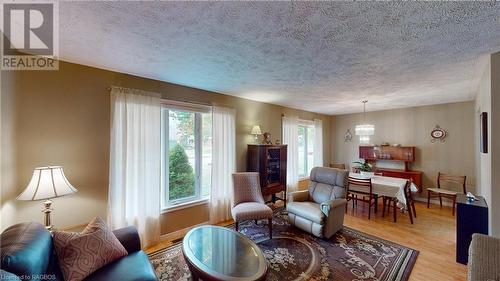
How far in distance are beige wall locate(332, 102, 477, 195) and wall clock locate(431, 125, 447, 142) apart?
0.08 metres

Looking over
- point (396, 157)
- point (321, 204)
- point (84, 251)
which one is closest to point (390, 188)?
point (321, 204)

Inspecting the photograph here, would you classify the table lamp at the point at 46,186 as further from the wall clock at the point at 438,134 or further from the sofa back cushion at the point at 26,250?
the wall clock at the point at 438,134

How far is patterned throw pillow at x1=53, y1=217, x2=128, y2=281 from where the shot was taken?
1502mm

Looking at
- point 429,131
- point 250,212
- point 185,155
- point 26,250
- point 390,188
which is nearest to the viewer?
point 26,250

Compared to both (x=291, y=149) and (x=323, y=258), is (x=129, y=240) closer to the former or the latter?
(x=323, y=258)

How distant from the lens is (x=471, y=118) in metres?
4.43

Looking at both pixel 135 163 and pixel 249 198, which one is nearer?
pixel 135 163

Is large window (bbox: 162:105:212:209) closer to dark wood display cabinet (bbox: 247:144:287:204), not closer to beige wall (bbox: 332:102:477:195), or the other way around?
dark wood display cabinet (bbox: 247:144:287:204)

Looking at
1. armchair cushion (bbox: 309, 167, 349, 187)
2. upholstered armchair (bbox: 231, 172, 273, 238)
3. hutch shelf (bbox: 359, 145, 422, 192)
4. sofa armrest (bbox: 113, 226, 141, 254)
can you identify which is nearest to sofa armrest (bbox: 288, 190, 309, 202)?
armchair cushion (bbox: 309, 167, 349, 187)

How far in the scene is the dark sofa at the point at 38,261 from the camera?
116 cm

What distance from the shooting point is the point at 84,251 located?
5.17ft

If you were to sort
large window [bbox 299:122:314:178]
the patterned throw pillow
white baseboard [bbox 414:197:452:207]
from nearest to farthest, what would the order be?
the patterned throw pillow < white baseboard [bbox 414:197:452:207] < large window [bbox 299:122:314:178]

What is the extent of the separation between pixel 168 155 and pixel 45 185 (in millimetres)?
1482

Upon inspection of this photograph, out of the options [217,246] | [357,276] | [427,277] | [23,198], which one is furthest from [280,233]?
[23,198]
